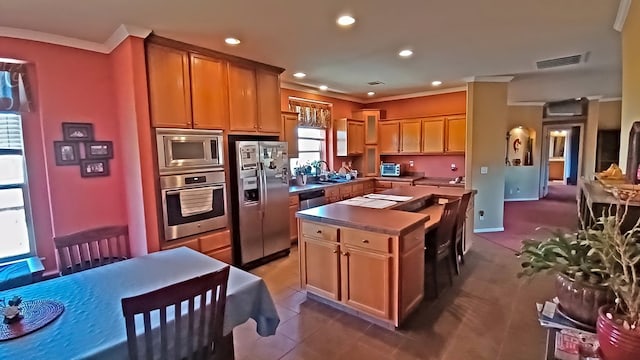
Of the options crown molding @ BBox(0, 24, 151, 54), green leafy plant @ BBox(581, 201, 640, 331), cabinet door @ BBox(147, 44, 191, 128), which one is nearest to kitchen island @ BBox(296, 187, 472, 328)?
green leafy plant @ BBox(581, 201, 640, 331)

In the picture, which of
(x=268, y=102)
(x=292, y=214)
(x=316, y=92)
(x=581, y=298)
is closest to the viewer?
(x=581, y=298)

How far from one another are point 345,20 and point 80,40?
8.56ft

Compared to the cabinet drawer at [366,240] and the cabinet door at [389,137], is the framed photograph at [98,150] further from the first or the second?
the cabinet door at [389,137]

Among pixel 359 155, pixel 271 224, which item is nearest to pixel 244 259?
pixel 271 224

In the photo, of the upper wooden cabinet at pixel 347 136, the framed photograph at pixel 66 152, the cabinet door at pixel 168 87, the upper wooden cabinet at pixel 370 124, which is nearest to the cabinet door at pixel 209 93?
the cabinet door at pixel 168 87

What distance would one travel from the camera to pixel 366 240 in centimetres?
268

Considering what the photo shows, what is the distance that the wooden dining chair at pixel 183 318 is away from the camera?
1.25 metres

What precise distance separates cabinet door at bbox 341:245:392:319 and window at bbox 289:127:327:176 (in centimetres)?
327

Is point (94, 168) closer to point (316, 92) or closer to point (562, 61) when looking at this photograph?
point (316, 92)

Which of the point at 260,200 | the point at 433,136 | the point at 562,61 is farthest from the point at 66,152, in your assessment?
the point at 562,61

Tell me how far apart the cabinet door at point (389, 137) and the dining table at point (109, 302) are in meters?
5.22

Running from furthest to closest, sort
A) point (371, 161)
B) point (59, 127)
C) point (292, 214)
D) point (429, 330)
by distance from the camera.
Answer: point (371, 161) < point (292, 214) < point (59, 127) < point (429, 330)

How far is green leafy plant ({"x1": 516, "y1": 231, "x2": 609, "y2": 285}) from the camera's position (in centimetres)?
119

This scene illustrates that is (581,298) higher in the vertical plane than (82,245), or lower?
higher
